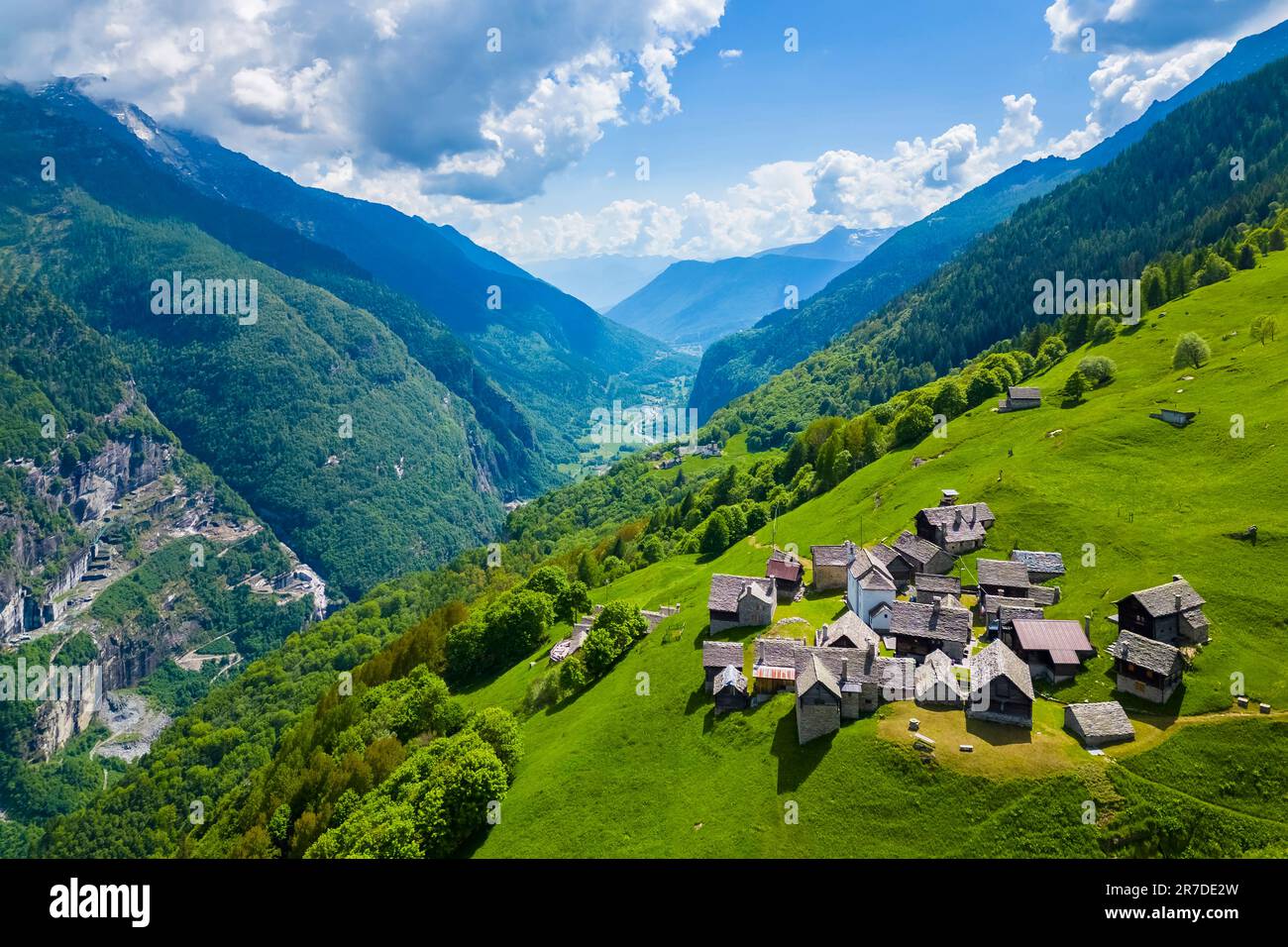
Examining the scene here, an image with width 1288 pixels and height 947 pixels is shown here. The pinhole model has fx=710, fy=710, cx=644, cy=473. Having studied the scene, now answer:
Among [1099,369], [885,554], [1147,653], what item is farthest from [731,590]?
[1099,369]

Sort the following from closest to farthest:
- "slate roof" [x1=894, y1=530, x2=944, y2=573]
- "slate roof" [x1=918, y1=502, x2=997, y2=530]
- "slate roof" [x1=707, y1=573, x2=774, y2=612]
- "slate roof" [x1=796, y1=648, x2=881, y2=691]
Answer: "slate roof" [x1=796, y1=648, x2=881, y2=691] → "slate roof" [x1=707, y1=573, x2=774, y2=612] → "slate roof" [x1=894, y1=530, x2=944, y2=573] → "slate roof" [x1=918, y1=502, x2=997, y2=530]

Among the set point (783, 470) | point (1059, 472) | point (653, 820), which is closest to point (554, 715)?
point (653, 820)

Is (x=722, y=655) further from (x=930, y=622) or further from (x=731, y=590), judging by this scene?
(x=930, y=622)

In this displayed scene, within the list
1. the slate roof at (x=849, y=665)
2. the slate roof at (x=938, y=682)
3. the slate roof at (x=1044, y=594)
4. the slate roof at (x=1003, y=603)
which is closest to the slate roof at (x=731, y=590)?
the slate roof at (x=849, y=665)

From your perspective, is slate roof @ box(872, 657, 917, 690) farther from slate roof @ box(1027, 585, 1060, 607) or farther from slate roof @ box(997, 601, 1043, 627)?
slate roof @ box(1027, 585, 1060, 607)

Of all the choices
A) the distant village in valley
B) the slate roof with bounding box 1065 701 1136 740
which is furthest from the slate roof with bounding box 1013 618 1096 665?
the slate roof with bounding box 1065 701 1136 740

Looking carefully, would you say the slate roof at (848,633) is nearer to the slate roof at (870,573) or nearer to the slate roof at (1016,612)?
the slate roof at (870,573)
